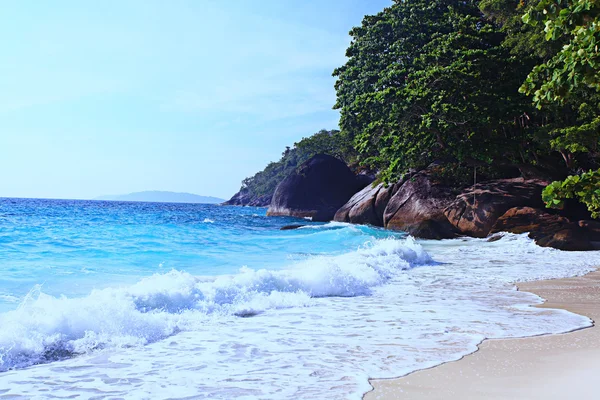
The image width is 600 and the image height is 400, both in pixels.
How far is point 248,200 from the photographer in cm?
11944

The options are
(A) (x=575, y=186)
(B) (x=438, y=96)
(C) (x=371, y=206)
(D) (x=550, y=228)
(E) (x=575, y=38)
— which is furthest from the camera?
(C) (x=371, y=206)

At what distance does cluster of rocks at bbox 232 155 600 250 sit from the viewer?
17.1m

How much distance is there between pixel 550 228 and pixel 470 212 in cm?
420

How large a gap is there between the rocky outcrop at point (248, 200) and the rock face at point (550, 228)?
85.2 metres

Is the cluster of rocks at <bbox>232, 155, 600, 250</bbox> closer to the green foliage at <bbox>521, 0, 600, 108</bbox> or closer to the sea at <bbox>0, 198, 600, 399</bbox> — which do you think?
the sea at <bbox>0, 198, 600, 399</bbox>

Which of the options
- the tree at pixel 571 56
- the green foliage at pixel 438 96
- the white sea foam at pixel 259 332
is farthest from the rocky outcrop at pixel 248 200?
the tree at pixel 571 56

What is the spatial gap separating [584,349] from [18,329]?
5.94 m

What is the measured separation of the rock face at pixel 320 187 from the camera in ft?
131

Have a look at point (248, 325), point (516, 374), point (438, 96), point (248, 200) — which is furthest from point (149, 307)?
point (248, 200)

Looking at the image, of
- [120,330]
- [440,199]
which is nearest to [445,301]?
[120,330]

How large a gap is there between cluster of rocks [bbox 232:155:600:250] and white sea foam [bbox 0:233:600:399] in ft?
31.5

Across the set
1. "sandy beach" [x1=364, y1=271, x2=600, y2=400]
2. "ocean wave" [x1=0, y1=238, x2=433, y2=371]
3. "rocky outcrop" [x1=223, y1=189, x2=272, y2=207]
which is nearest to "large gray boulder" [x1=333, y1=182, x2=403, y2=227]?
"ocean wave" [x1=0, y1=238, x2=433, y2=371]

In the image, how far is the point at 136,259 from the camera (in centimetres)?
1291

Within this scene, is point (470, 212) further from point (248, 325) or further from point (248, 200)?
point (248, 200)
